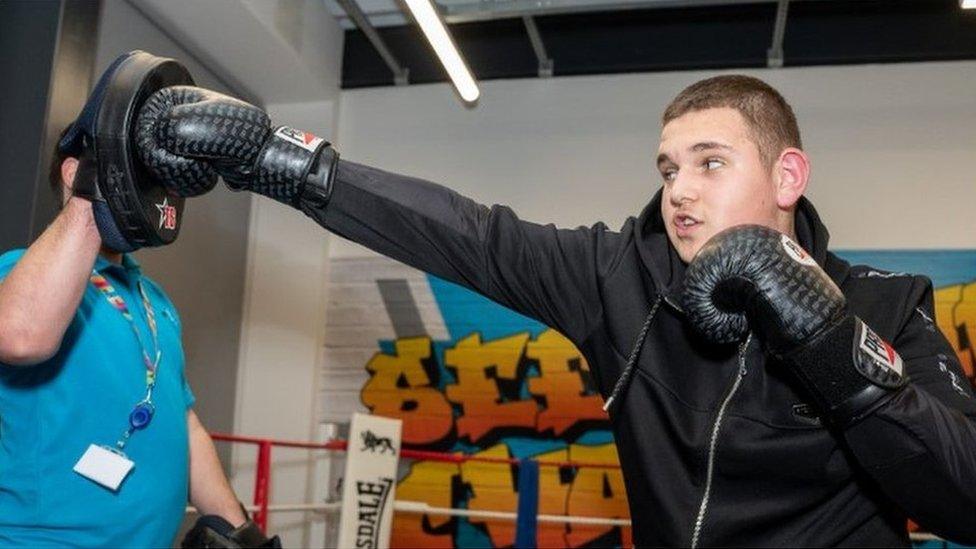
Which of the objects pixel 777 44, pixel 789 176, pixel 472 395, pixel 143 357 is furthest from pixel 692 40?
pixel 143 357

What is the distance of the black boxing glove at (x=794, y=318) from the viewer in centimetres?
123

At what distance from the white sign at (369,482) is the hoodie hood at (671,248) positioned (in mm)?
2916

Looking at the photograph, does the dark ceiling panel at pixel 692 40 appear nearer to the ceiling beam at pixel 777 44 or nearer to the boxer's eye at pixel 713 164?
the ceiling beam at pixel 777 44

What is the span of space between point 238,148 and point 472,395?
445cm

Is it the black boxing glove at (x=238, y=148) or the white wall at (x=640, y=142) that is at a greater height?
the white wall at (x=640, y=142)

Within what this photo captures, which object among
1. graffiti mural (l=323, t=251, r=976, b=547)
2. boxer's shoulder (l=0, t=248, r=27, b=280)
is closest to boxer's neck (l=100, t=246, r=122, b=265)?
boxer's shoulder (l=0, t=248, r=27, b=280)

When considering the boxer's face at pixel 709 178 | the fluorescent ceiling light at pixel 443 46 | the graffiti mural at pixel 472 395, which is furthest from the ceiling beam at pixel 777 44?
the boxer's face at pixel 709 178

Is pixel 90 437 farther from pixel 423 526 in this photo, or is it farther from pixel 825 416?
pixel 423 526

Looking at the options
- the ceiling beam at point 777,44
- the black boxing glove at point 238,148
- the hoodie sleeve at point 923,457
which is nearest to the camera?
the hoodie sleeve at point 923,457

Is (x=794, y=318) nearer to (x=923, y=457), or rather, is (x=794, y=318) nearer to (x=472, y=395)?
(x=923, y=457)

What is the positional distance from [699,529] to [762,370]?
0.25 metres

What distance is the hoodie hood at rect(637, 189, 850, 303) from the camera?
4.92 feet

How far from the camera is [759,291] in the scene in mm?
1295

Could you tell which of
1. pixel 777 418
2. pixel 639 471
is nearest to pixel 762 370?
pixel 777 418
